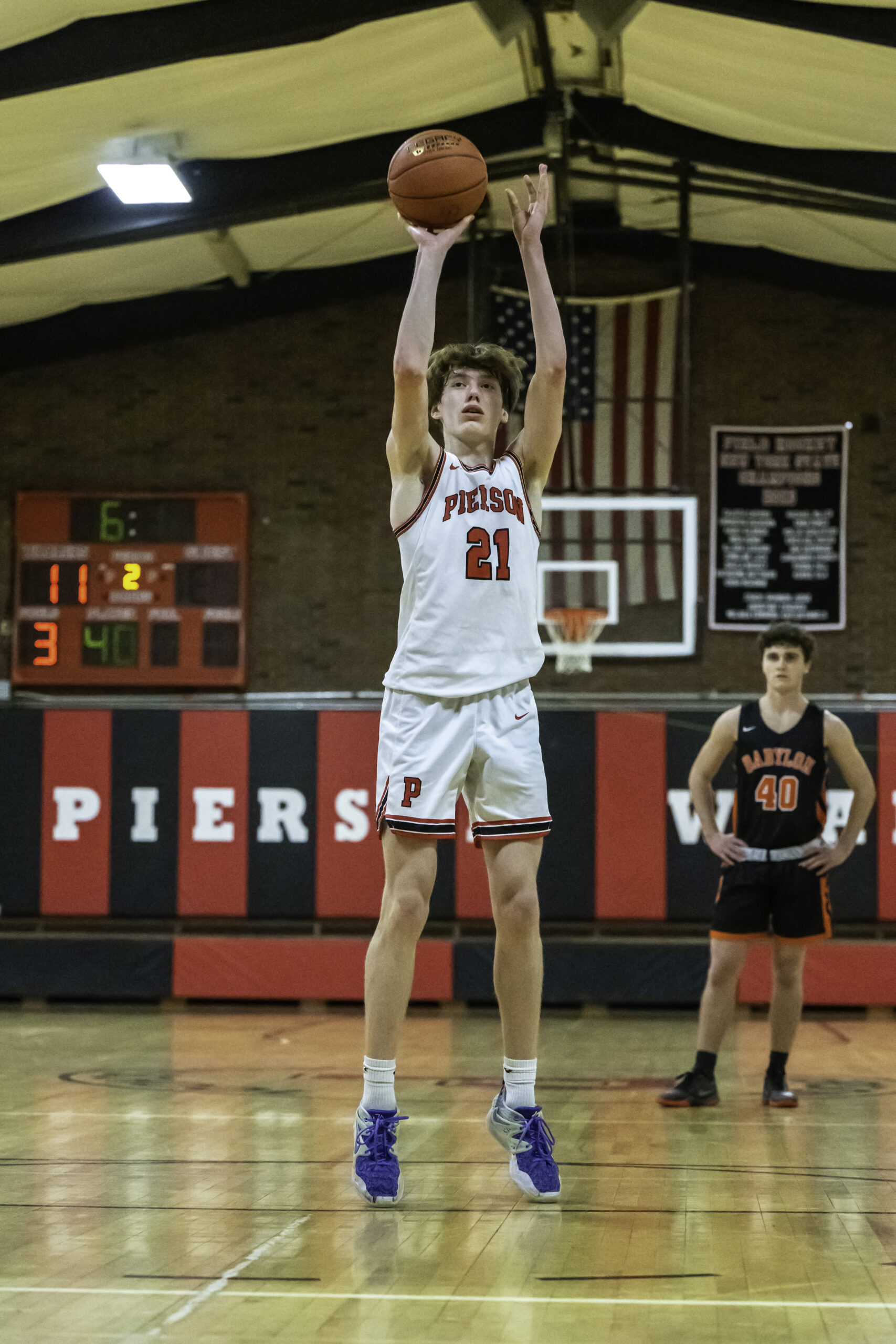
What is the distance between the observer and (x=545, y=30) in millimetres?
10203

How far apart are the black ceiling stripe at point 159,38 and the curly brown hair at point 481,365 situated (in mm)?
5348

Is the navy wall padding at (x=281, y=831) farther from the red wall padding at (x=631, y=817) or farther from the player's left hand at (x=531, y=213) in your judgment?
the player's left hand at (x=531, y=213)

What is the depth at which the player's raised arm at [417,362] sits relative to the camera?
3.32 m

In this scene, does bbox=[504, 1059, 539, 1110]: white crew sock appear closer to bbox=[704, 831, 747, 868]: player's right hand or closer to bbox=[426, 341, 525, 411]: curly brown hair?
bbox=[426, 341, 525, 411]: curly brown hair

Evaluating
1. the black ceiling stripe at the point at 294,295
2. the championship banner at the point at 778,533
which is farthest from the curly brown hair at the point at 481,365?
the black ceiling stripe at the point at 294,295

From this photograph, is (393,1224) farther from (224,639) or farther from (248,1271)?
(224,639)

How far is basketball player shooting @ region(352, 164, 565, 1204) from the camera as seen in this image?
337 centimetres

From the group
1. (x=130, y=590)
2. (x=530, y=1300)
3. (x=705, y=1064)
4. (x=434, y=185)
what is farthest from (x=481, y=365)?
(x=130, y=590)

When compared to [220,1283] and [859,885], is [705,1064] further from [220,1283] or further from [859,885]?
[859,885]

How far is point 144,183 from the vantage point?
394 inches

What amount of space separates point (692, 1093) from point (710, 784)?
1.12 meters

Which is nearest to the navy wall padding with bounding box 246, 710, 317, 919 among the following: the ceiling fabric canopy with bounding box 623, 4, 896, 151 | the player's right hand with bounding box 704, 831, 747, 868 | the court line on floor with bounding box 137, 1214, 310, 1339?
the player's right hand with bounding box 704, 831, 747, 868

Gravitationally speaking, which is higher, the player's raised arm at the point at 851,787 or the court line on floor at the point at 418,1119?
the player's raised arm at the point at 851,787

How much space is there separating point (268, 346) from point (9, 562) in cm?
328
